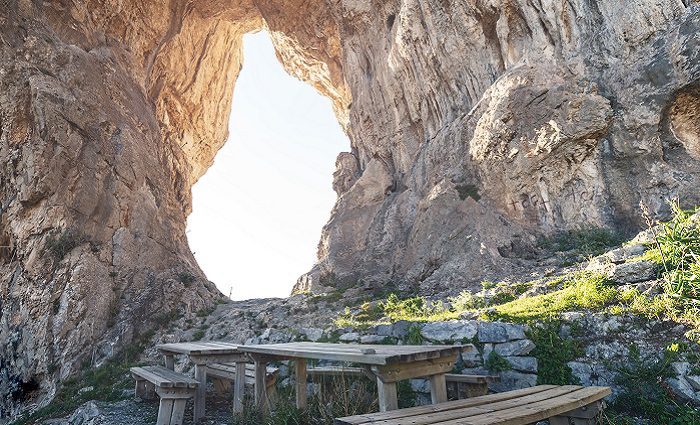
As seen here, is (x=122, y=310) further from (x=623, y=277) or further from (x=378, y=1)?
(x=378, y=1)

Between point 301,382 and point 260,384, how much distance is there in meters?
0.67

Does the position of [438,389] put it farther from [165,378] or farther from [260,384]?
[165,378]

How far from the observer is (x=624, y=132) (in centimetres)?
1085

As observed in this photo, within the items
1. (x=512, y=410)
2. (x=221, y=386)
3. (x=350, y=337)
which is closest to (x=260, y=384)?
(x=350, y=337)

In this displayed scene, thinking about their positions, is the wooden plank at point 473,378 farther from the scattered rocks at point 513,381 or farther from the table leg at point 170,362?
the table leg at point 170,362

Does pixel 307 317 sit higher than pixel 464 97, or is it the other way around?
pixel 464 97

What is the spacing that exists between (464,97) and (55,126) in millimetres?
15356

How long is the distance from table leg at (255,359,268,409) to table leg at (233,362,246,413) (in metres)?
0.37

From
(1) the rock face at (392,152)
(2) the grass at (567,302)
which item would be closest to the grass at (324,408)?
(2) the grass at (567,302)

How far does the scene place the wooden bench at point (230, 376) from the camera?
20.6 feet

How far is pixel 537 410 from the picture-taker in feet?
10.0

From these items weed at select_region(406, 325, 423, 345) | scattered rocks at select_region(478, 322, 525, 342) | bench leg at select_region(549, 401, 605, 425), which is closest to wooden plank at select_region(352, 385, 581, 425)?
bench leg at select_region(549, 401, 605, 425)

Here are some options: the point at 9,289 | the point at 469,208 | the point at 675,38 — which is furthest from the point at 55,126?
the point at 675,38

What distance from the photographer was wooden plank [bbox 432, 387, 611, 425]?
282 centimetres
